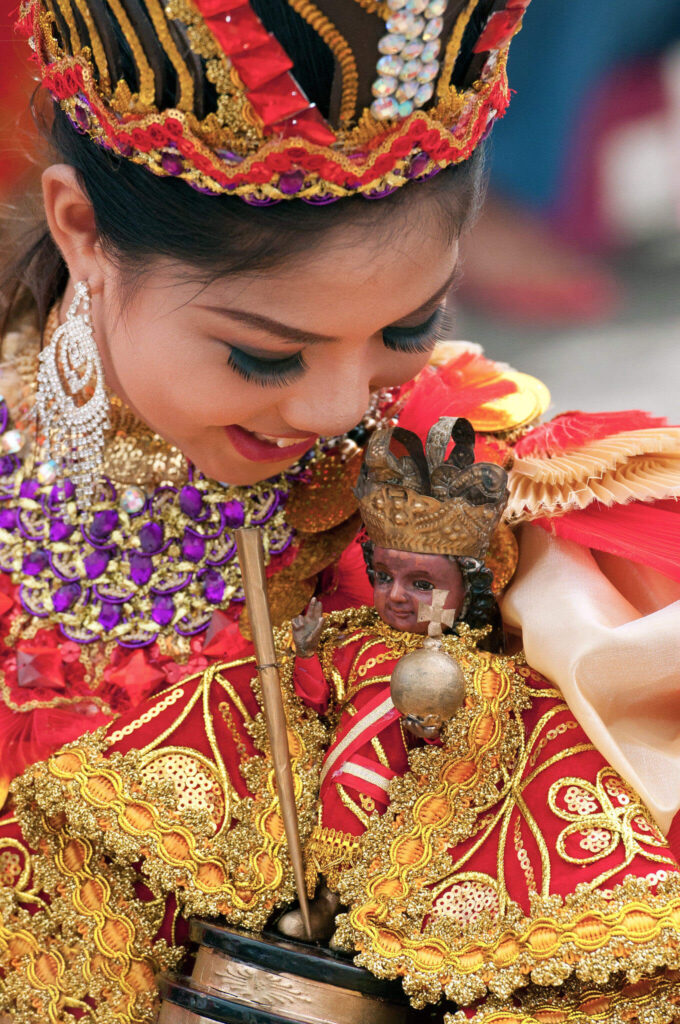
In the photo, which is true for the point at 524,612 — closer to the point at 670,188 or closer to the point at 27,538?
the point at 27,538

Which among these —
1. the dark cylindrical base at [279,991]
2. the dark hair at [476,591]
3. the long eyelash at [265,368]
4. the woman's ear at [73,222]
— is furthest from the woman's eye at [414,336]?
the dark cylindrical base at [279,991]

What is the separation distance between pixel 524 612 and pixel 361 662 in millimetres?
187

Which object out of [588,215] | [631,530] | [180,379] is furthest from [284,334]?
[588,215]

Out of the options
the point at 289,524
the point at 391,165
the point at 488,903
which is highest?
the point at 391,165

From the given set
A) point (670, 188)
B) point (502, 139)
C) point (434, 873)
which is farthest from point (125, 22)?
point (670, 188)

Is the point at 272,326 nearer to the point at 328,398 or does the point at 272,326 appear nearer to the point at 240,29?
the point at 328,398

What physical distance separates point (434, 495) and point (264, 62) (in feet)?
1.54

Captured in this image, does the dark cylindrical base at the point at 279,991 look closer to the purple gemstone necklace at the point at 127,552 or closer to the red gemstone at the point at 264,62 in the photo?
the purple gemstone necklace at the point at 127,552

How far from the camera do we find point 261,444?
1.41 m

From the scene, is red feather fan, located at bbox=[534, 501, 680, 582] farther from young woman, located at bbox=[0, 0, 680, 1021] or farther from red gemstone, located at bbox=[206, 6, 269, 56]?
red gemstone, located at bbox=[206, 6, 269, 56]

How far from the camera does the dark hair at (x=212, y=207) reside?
1.11 m

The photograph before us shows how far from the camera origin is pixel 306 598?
5.27ft

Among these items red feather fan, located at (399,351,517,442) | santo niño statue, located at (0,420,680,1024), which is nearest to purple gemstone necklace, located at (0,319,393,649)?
red feather fan, located at (399,351,517,442)

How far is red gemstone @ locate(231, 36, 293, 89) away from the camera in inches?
42.2
